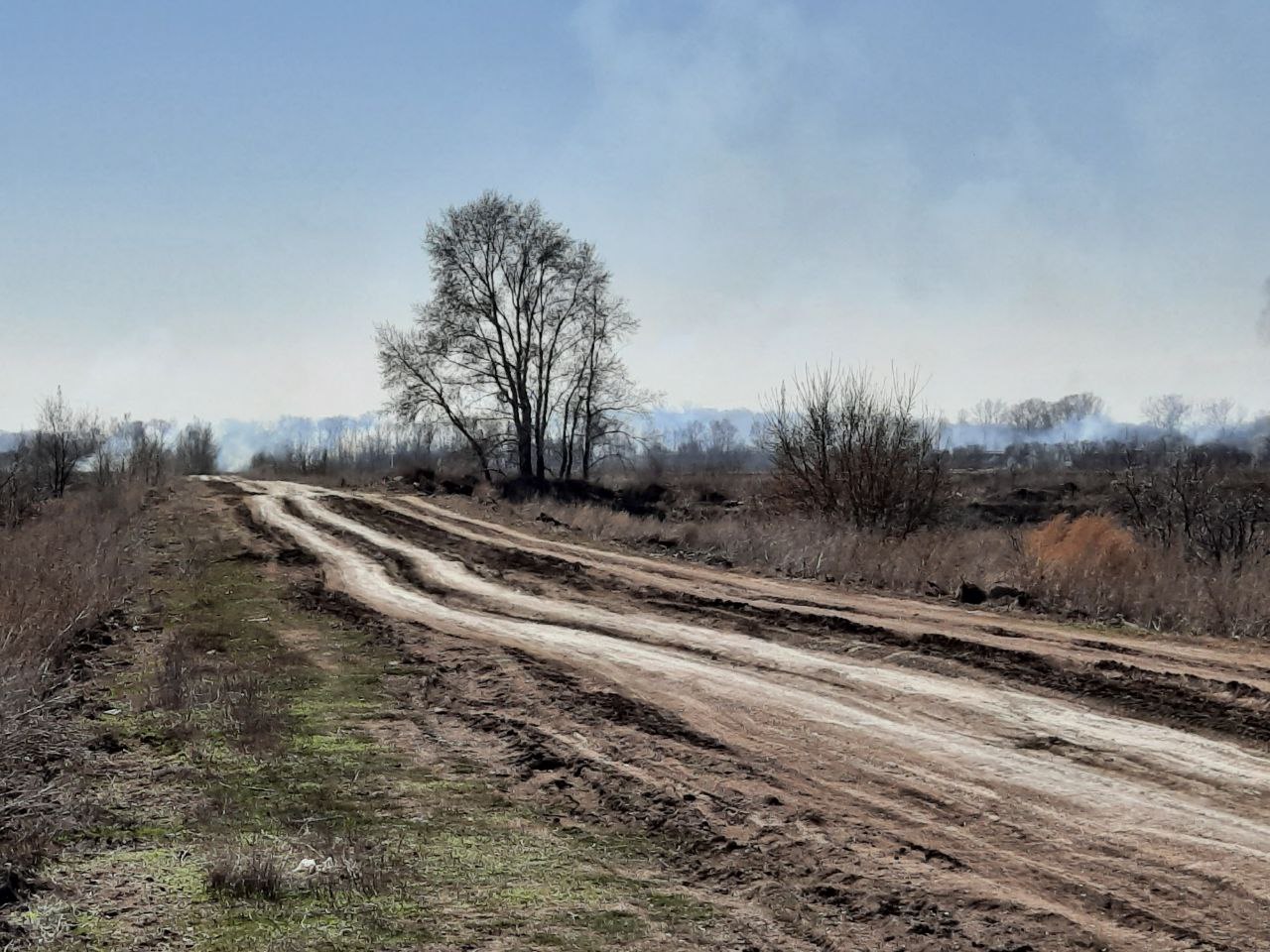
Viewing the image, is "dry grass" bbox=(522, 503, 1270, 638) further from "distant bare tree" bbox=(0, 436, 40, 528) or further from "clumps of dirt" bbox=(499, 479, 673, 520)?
"clumps of dirt" bbox=(499, 479, 673, 520)

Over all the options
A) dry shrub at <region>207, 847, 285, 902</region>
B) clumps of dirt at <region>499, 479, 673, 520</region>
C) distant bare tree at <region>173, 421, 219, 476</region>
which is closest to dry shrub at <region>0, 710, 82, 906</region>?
dry shrub at <region>207, 847, 285, 902</region>

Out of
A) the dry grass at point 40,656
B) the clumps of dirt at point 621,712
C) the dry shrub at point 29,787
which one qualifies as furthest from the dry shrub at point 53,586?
the clumps of dirt at point 621,712

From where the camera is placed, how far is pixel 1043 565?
13.5 meters

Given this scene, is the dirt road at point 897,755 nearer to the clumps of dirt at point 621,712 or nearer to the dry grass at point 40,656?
the clumps of dirt at point 621,712

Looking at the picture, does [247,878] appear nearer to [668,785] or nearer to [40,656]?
[668,785]

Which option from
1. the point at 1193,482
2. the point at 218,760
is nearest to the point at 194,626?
the point at 218,760

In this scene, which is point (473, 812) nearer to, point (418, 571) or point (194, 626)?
point (194, 626)

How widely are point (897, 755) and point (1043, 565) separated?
318 inches

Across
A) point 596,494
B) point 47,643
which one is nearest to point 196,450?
point 596,494

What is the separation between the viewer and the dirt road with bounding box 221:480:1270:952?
4457 mm

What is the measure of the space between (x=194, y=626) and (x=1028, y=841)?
35.0ft

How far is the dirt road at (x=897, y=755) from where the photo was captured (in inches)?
175

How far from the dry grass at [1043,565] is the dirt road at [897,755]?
1.29 m

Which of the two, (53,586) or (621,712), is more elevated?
(53,586)
